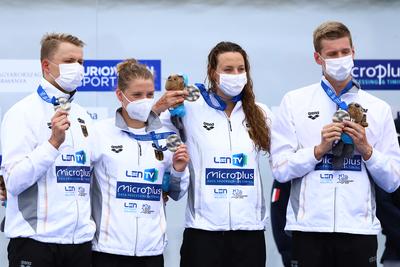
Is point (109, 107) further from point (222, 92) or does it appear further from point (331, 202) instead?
point (331, 202)

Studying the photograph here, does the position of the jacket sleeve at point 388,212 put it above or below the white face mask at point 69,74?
below

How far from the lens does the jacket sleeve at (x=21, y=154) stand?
4.43 metres

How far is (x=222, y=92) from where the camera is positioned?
5020 mm

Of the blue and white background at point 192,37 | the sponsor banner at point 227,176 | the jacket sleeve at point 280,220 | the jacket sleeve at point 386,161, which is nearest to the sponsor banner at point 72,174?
→ the sponsor banner at point 227,176

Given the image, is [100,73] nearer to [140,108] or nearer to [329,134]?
[140,108]

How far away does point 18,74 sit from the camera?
640 centimetres

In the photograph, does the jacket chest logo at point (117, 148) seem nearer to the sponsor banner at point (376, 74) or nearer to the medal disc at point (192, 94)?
the medal disc at point (192, 94)

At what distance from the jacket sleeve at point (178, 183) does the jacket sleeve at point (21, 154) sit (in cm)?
70

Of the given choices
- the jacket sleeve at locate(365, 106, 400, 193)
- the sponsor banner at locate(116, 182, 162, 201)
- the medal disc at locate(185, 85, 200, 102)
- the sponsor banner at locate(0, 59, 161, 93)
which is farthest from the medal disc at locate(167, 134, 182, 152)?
the sponsor banner at locate(0, 59, 161, 93)

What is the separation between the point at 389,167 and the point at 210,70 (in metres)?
1.19

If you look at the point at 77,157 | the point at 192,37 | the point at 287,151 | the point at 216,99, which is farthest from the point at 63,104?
the point at 192,37

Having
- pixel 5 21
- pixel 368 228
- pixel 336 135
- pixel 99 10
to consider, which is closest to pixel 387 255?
pixel 368 228

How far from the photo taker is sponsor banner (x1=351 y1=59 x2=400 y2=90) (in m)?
6.56

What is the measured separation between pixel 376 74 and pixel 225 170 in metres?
2.19
